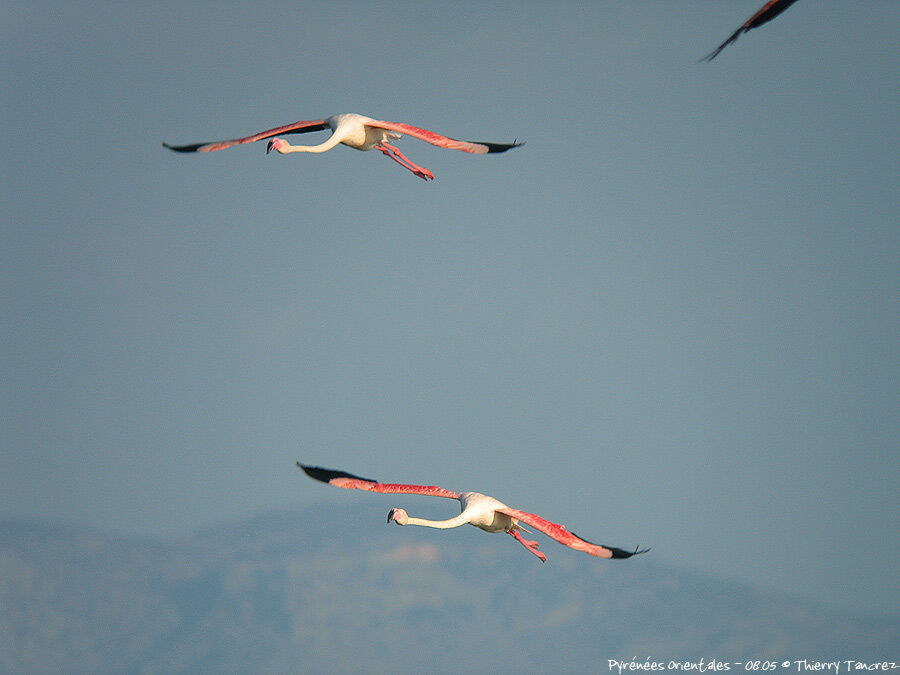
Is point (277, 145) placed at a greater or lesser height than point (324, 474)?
greater

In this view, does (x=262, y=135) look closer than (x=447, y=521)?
No

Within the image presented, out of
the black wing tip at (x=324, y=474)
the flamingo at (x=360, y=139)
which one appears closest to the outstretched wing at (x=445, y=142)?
the flamingo at (x=360, y=139)

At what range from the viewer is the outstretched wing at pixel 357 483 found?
27234mm

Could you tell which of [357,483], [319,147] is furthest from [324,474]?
[319,147]

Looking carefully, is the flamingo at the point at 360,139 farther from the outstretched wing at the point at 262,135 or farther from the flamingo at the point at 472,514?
the flamingo at the point at 472,514

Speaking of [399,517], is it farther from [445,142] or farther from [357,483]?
[445,142]

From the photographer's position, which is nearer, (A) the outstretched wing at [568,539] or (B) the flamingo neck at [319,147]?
(A) the outstretched wing at [568,539]

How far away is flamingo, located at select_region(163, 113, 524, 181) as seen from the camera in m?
29.4

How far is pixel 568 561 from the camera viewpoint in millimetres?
197250

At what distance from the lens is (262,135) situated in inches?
1197

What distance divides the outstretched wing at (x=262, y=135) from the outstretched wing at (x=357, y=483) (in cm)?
587

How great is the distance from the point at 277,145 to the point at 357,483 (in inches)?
242

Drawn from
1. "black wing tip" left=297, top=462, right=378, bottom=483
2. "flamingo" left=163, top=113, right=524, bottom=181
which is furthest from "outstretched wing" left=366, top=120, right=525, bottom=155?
"black wing tip" left=297, top=462, right=378, bottom=483

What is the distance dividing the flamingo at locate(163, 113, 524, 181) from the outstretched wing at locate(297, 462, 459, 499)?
554 cm
